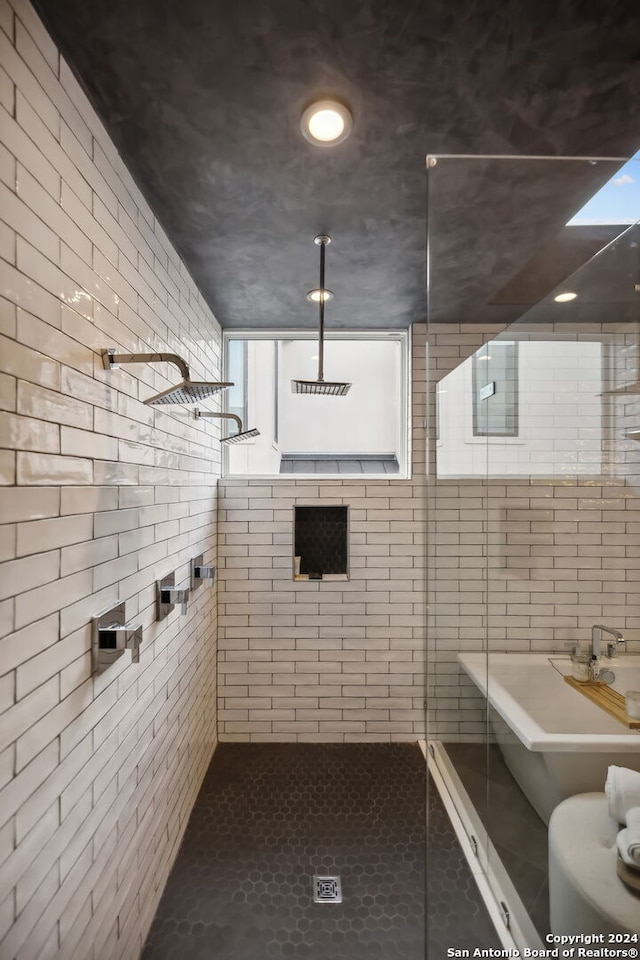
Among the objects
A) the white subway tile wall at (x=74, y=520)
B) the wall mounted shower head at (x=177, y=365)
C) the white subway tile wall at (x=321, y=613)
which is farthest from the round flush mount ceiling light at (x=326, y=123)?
the white subway tile wall at (x=321, y=613)

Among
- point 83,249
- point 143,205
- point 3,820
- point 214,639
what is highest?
point 143,205

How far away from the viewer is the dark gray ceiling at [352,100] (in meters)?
0.91

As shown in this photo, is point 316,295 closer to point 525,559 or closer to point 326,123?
point 326,123

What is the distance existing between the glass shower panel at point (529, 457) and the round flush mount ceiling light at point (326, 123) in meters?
0.30

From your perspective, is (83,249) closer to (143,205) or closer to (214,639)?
(143,205)

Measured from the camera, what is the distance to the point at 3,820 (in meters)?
0.80

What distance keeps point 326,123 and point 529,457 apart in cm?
113

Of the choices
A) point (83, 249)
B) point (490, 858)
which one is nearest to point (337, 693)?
point (490, 858)

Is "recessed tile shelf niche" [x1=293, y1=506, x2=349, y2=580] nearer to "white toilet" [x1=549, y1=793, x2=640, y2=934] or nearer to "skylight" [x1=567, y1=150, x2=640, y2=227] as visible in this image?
"white toilet" [x1=549, y1=793, x2=640, y2=934]

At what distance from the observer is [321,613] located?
2.62 meters

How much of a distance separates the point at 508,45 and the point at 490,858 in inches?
89.4

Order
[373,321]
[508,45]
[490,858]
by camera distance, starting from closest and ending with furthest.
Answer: [508,45] → [490,858] → [373,321]

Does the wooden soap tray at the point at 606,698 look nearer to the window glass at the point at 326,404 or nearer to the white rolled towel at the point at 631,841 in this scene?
the white rolled towel at the point at 631,841

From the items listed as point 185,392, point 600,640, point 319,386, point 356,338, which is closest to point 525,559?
point 600,640
